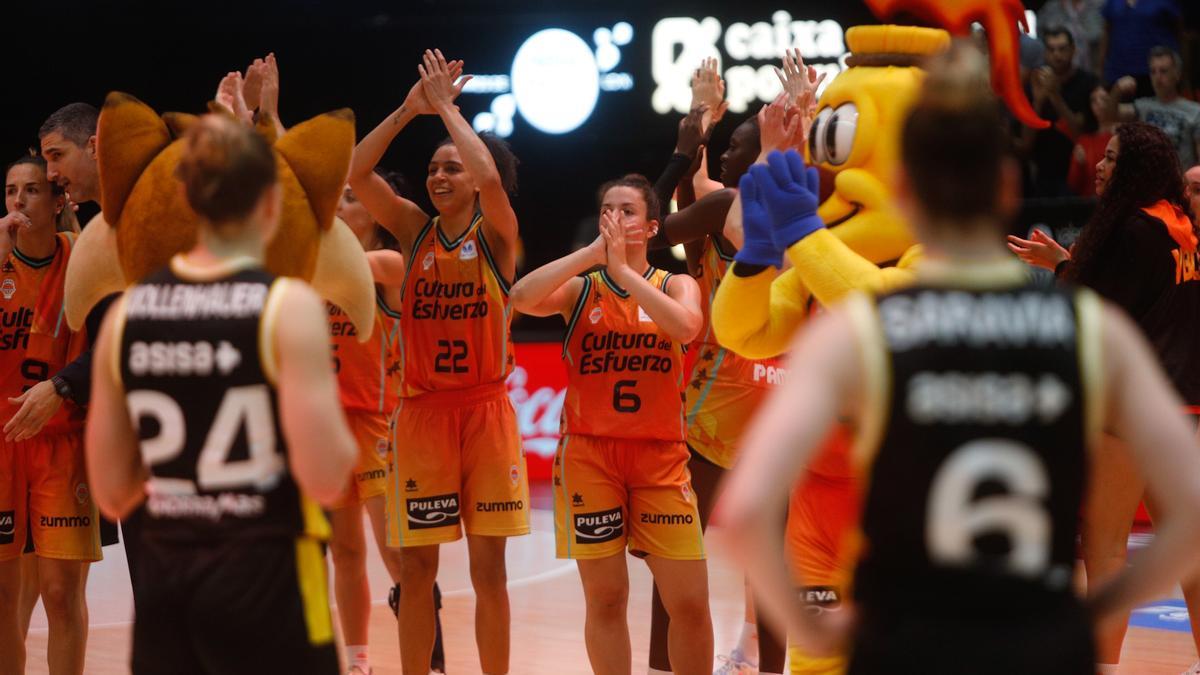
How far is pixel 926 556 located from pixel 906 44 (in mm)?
2151

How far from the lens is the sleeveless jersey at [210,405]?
2811 millimetres

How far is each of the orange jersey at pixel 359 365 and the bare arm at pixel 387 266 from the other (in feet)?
0.95

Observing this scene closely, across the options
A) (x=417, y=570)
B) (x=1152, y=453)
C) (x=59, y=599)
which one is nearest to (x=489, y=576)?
(x=417, y=570)

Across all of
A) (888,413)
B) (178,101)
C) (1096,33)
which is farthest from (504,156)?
(178,101)

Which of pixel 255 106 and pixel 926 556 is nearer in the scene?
pixel 926 556

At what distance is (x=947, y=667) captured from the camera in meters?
2.18

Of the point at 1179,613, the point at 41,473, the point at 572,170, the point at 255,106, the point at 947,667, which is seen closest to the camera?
the point at 947,667

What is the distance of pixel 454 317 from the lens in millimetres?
5645

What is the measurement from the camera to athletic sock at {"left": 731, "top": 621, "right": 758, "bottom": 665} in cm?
621

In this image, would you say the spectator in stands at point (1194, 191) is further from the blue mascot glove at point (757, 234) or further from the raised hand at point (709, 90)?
the blue mascot glove at point (757, 234)

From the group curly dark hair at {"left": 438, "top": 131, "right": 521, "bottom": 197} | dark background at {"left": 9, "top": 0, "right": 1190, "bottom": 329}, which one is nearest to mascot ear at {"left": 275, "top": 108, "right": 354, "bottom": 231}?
curly dark hair at {"left": 438, "top": 131, "right": 521, "bottom": 197}

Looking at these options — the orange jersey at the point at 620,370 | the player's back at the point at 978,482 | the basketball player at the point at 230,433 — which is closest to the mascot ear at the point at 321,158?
the basketball player at the point at 230,433

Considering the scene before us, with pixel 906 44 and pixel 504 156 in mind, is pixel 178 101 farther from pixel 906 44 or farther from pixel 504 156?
pixel 906 44

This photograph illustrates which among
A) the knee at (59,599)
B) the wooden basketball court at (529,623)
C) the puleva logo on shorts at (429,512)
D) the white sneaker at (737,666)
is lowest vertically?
Answer: the wooden basketball court at (529,623)
